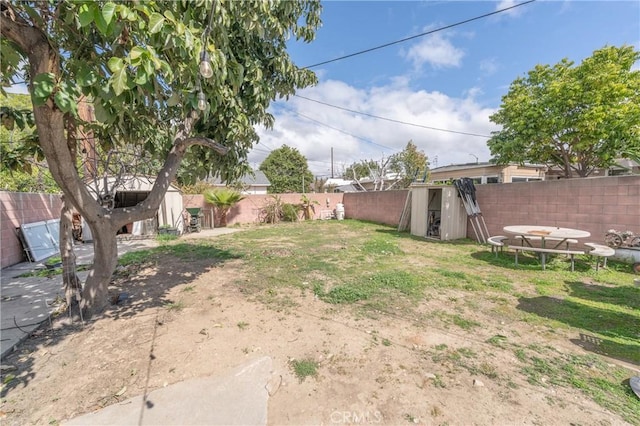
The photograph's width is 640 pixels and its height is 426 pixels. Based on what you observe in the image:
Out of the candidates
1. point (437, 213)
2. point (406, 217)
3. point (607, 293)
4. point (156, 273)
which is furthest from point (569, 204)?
point (156, 273)

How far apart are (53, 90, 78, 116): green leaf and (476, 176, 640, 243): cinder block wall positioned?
28.0 feet

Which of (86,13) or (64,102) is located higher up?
(86,13)

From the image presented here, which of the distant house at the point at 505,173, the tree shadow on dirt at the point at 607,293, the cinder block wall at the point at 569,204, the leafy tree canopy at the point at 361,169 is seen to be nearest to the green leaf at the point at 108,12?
the tree shadow on dirt at the point at 607,293

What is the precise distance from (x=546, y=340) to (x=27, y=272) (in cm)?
869

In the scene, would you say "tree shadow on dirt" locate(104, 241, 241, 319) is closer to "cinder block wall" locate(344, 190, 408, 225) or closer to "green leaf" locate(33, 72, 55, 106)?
"green leaf" locate(33, 72, 55, 106)

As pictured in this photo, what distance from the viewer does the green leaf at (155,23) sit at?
1616 mm

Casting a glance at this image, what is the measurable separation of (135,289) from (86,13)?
4149mm

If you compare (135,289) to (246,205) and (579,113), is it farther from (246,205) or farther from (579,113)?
(579,113)

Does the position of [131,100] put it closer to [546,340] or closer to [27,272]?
[546,340]

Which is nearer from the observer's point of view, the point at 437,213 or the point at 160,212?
the point at 437,213

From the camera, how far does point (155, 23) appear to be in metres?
1.64

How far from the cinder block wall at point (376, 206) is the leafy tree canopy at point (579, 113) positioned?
5175 millimetres

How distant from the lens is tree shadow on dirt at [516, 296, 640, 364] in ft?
8.42

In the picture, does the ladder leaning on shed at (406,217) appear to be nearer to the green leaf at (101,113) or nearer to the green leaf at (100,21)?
the green leaf at (101,113)
